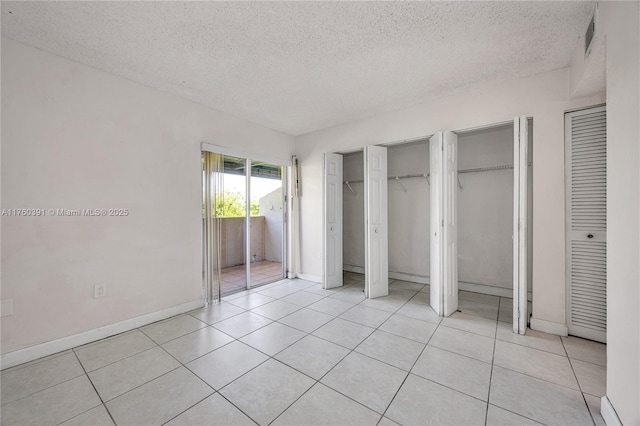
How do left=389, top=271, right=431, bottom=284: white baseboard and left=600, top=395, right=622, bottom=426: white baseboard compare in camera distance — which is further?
left=389, top=271, right=431, bottom=284: white baseboard

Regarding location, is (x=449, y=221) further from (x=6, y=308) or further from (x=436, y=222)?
(x=6, y=308)

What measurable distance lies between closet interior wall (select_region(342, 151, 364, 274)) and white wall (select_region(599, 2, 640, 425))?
152 inches

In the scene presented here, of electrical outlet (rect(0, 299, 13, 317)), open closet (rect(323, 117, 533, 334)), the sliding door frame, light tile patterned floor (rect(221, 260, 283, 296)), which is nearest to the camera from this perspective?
electrical outlet (rect(0, 299, 13, 317))

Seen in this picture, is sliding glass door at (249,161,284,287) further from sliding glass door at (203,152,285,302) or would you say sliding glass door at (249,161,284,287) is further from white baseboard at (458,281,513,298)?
white baseboard at (458,281,513,298)

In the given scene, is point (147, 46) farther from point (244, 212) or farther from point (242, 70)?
point (244, 212)

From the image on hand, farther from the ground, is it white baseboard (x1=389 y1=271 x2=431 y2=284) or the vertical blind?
the vertical blind

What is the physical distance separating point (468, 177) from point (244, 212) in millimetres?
3755

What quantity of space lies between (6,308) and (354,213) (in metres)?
4.82

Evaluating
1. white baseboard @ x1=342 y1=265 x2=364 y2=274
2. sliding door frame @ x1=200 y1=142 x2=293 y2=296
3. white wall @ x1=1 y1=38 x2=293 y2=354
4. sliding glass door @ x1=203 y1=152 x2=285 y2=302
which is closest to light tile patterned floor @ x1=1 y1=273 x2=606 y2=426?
white wall @ x1=1 y1=38 x2=293 y2=354

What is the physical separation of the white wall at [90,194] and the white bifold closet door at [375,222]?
2.43 meters

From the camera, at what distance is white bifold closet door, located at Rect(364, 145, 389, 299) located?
382 cm

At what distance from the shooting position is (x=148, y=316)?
2936 millimetres

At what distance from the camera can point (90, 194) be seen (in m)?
2.56

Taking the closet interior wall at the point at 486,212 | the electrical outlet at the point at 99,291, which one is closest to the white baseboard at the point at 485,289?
the closet interior wall at the point at 486,212
